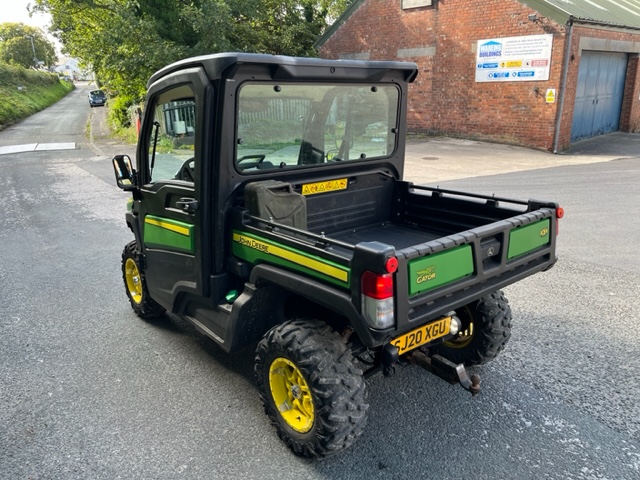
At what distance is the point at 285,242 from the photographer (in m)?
2.80

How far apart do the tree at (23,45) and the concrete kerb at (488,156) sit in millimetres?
58761

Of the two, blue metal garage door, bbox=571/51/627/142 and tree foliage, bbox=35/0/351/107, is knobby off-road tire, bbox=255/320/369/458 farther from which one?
tree foliage, bbox=35/0/351/107

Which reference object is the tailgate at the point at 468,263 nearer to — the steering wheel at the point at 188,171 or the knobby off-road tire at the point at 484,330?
the knobby off-road tire at the point at 484,330

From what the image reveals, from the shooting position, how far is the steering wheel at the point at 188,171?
3277 millimetres

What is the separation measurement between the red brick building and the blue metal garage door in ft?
0.11

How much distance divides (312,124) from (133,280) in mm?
2260

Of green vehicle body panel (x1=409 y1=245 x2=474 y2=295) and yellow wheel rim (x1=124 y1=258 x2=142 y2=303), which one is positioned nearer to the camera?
green vehicle body panel (x1=409 y1=245 x2=474 y2=295)

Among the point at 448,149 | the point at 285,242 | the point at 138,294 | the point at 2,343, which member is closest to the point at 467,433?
the point at 285,242

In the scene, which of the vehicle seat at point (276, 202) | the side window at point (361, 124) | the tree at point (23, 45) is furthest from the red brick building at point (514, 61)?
the tree at point (23, 45)

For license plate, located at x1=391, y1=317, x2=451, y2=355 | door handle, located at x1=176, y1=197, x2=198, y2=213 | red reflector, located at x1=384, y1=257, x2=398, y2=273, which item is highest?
door handle, located at x1=176, y1=197, x2=198, y2=213

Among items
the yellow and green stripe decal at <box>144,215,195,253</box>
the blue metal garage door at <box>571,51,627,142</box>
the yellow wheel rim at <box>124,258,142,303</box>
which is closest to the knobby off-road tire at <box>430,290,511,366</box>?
the yellow and green stripe decal at <box>144,215,195,253</box>

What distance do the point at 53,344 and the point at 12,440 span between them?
126 cm

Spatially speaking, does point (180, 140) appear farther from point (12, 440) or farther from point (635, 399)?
point (635, 399)

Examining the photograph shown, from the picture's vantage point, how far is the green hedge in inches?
1089
